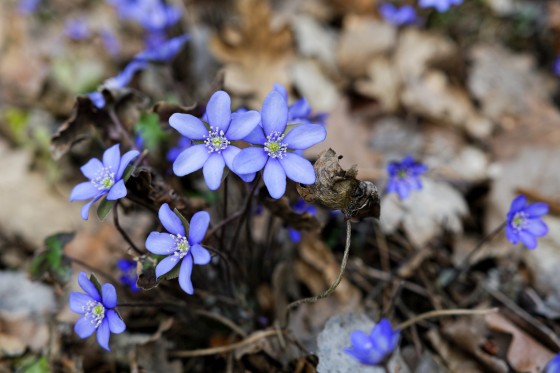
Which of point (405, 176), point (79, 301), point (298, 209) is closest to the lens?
point (79, 301)

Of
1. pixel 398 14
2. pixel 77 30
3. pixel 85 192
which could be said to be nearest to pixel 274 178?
pixel 85 192

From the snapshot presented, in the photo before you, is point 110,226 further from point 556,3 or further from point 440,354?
point 556,3

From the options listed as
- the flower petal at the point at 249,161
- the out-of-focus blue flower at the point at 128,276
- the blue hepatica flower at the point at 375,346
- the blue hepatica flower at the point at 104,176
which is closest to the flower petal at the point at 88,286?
the blue hepatica flower at the point at 104,176

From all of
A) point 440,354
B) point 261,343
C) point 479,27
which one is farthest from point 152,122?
point 479,27

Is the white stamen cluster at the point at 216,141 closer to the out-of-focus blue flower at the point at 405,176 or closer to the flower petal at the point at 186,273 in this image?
the flower petal at the point at 186,273

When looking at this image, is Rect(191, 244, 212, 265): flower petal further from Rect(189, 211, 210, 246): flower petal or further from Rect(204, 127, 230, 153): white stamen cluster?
Rect(204, 127, 230, 153): white stamen cluster

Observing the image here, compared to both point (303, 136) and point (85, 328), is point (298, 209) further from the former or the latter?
point (85, 328)
